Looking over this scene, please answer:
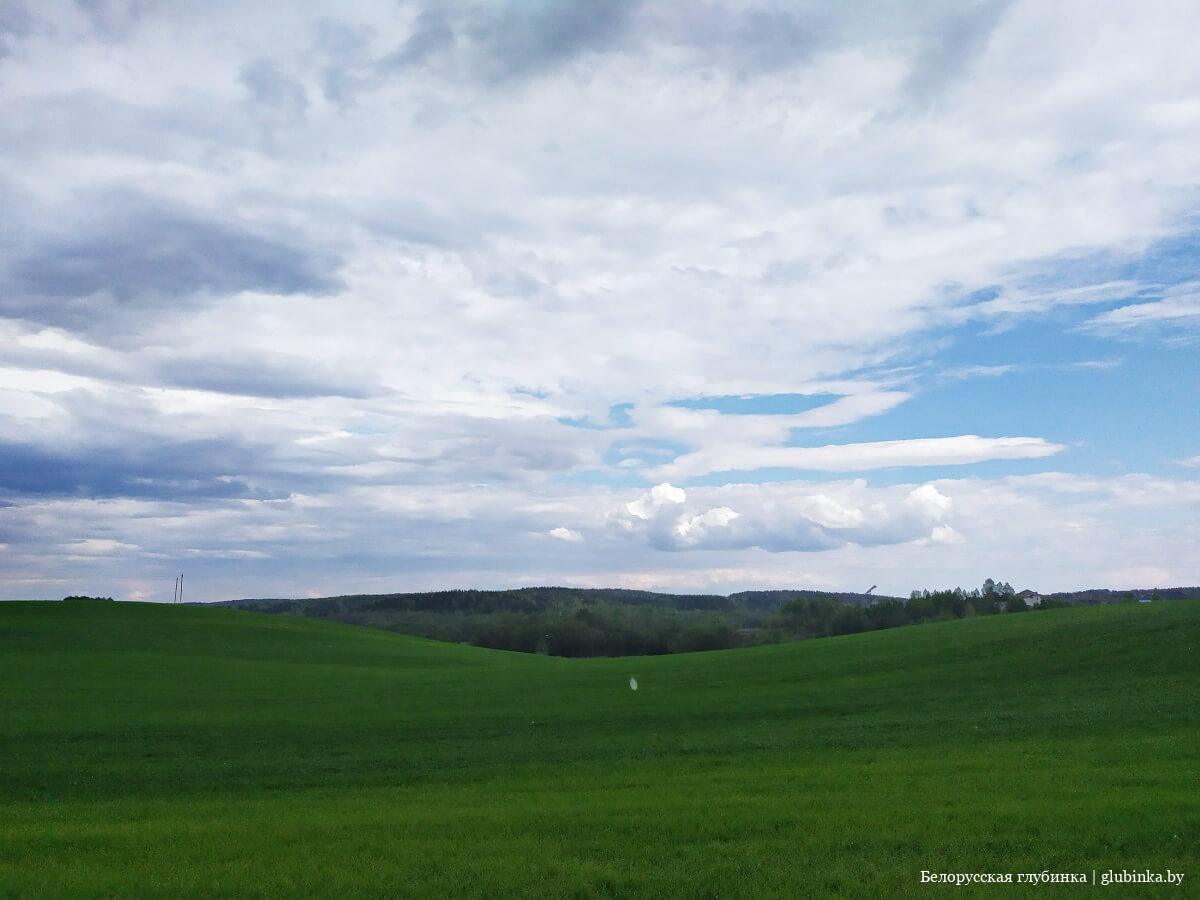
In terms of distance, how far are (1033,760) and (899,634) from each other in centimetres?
4120

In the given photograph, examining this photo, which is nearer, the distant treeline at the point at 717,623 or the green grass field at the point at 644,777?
the green grass field at the point at 644,777

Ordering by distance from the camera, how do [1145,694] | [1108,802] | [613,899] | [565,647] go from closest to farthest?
[613,899] < [1108,802] < [1145,694] < [565,647]

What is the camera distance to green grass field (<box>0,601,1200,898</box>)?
1151cm

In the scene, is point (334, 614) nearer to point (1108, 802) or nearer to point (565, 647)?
point (565, 647)

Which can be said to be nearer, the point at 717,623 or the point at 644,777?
the point at 644,777

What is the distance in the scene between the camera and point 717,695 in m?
38.1

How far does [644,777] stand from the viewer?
62.8 ft

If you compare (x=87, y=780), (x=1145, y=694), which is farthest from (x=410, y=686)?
(x=1145, y=694)

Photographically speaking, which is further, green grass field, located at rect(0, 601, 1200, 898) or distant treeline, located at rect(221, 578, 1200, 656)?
distant treeline, located at rect(221, 578, 1200, 656)

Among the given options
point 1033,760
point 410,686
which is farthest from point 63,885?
point 410,686

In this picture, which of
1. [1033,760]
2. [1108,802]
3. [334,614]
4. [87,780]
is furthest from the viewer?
[334,614]

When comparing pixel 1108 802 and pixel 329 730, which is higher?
pixel 1108 802

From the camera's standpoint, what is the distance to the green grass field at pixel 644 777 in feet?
37.8

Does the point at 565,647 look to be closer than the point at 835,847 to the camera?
No
